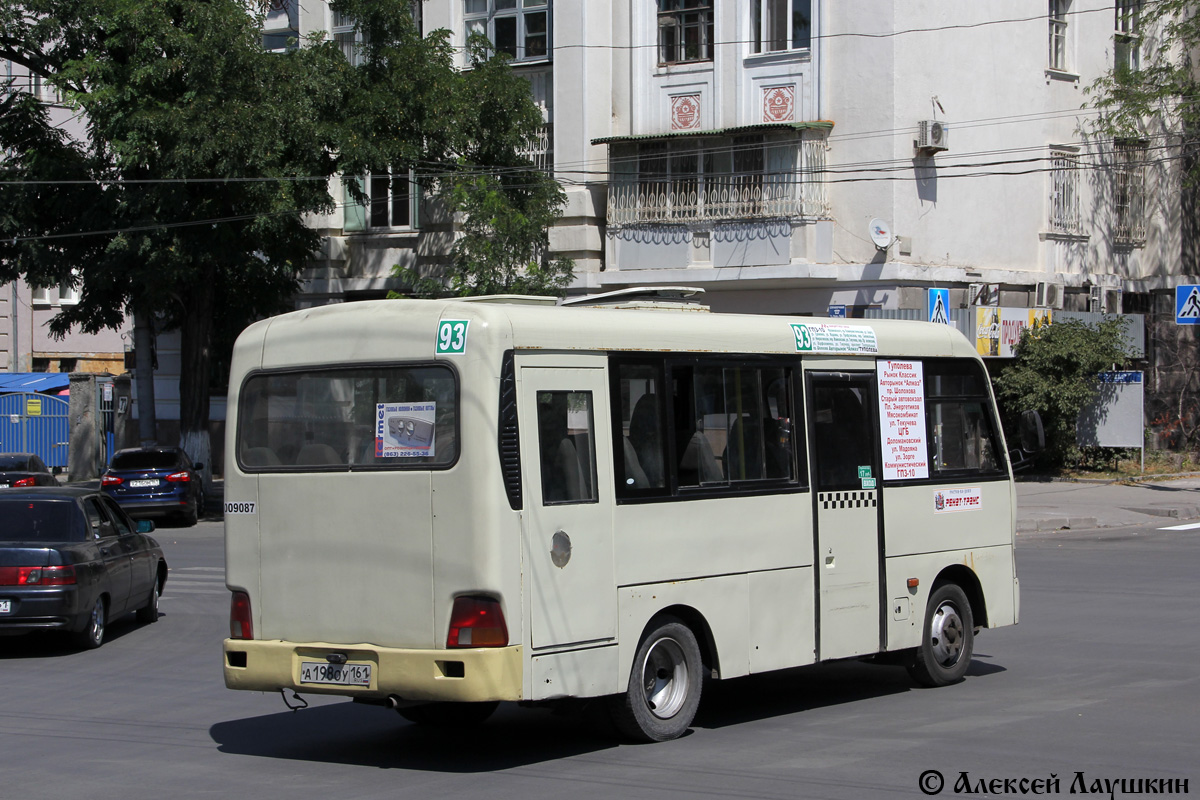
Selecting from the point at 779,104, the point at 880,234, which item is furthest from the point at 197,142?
the point at 880,234

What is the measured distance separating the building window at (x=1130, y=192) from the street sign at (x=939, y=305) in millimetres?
7848

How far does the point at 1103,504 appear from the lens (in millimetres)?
25062

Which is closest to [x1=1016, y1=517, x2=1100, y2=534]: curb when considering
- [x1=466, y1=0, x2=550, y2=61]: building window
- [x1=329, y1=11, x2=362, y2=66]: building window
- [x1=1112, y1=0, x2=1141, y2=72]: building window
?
[x1=1112, y1=0, x2=1141, y2=72]: building window

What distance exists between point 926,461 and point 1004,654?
2435 mm

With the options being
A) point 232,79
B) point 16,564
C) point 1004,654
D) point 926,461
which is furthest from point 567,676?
point 232,79

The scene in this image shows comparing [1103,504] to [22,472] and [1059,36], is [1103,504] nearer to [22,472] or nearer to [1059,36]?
[1059,36]

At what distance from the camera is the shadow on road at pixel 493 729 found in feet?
27.0

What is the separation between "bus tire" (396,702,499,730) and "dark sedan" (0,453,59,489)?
1722 cm

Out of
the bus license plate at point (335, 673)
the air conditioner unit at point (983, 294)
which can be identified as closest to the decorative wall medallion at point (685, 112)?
the air conditioner unit at point (983, 294)

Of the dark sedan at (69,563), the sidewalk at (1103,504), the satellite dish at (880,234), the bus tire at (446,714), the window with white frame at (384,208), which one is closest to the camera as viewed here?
the bus tire at (446,714)

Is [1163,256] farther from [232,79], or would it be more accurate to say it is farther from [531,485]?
[531,485]

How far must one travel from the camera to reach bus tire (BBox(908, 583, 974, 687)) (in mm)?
10234

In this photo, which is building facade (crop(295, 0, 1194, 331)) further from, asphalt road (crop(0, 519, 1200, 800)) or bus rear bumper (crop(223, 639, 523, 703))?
bus rear bumper (crop(223, 639, 523, 703))

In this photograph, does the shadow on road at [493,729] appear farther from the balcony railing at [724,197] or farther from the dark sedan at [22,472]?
the balcony railing at [724,197]
